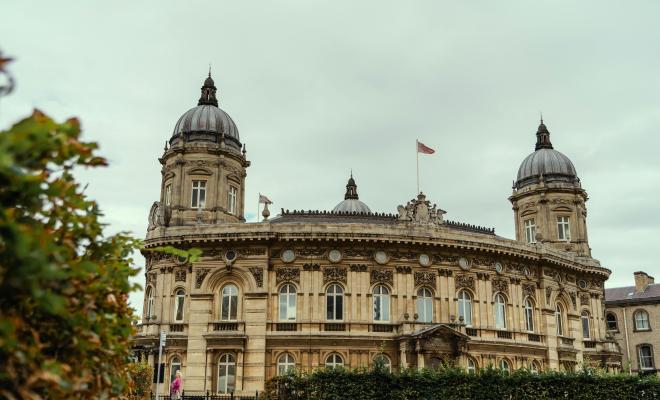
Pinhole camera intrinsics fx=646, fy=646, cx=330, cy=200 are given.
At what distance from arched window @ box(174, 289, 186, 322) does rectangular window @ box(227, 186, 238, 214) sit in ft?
23.3

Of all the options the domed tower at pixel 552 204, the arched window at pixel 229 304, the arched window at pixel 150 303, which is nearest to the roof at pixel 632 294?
the domed tower at pixel 552 204

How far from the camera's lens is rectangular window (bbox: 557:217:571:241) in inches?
2114

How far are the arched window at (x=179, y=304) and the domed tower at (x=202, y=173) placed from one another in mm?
4649

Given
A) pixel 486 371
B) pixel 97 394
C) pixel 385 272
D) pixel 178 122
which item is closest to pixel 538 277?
pixel 385 272

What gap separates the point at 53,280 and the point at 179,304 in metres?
36.3

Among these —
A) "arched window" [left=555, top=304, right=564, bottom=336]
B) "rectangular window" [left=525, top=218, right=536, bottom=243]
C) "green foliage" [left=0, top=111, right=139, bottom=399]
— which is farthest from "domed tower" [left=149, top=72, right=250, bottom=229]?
"green foliage" [left=0, top=111, right=139, bottom=399]

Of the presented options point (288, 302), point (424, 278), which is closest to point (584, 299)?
point (424, 278)

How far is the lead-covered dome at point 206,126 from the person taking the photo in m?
45.9

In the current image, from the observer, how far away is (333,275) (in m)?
40.6

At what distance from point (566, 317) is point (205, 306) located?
90.1ft

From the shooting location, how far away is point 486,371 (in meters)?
30.0

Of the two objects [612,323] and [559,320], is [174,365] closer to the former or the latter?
[559,320]

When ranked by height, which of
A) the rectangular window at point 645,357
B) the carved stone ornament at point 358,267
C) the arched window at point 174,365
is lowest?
the arched window at point 174,365

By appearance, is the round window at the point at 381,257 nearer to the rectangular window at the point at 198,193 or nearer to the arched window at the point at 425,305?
the arched window at the point at 425,305
